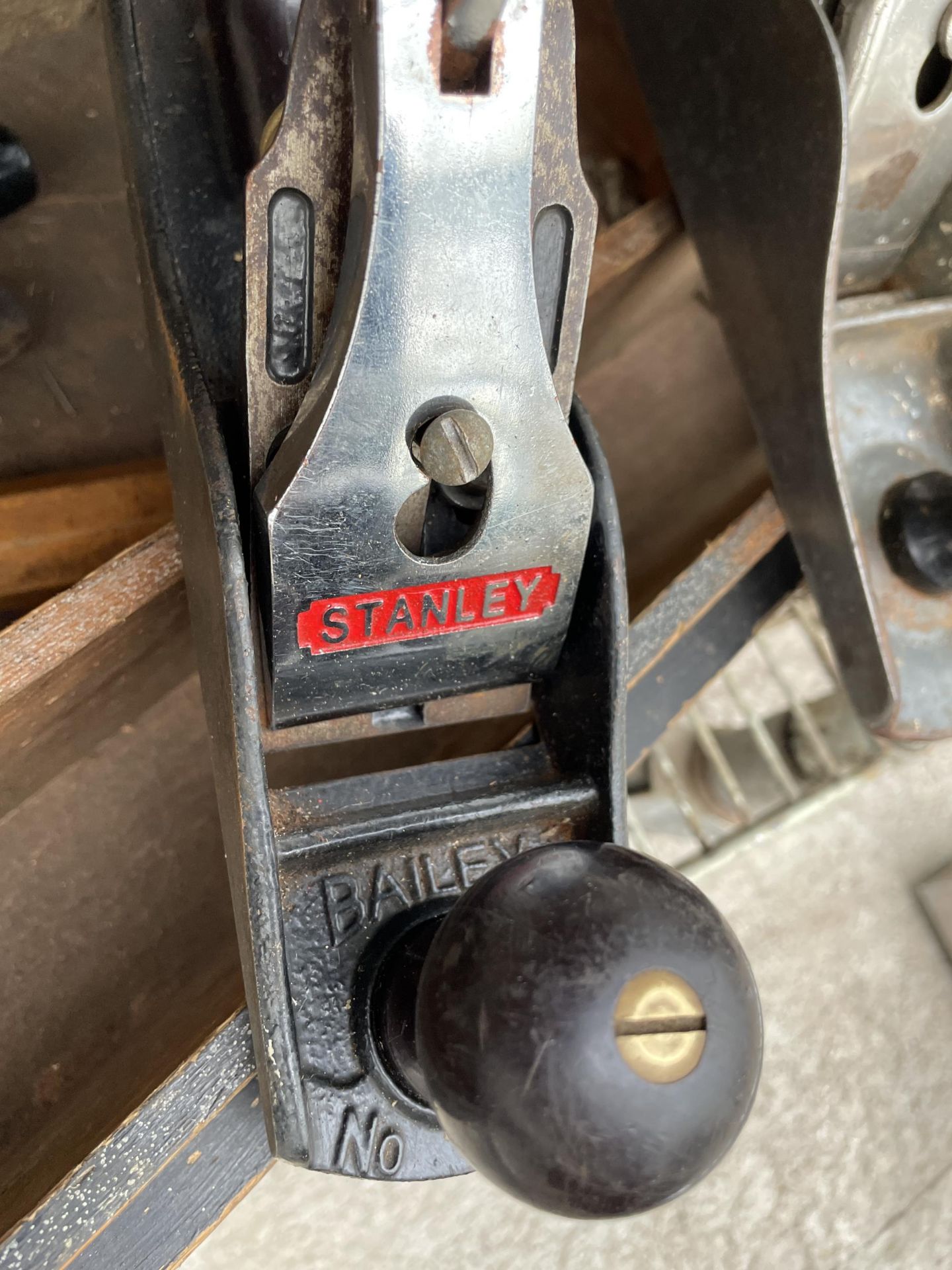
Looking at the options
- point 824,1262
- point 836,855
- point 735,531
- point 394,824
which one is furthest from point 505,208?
point 824,1262

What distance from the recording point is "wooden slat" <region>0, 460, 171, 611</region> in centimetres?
111

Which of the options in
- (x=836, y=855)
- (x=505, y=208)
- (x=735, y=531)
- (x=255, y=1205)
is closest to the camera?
(x=505, y=208)

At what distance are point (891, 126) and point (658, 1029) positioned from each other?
3.57 feet

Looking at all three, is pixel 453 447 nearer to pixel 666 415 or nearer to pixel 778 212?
pixel 778 212

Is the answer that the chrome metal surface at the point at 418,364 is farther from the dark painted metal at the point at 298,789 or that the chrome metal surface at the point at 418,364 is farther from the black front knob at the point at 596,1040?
the black front knob at the point at 596,1040

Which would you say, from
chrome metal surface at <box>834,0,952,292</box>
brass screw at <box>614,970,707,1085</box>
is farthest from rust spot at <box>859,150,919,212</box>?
brass screw at <box>614,970,707,1085</box>

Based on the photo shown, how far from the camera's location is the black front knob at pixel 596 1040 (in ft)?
2.10

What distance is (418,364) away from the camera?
2.65ft

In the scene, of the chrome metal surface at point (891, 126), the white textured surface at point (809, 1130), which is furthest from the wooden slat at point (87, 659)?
the chrome metal surface at point (891, 126)

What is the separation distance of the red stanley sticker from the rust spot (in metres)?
0.74

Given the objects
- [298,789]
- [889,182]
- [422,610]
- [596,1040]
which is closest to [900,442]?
[889,182]

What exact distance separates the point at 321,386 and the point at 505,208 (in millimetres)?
193

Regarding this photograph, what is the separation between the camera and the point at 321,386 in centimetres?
82

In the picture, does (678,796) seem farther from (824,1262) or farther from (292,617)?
(292,617)
